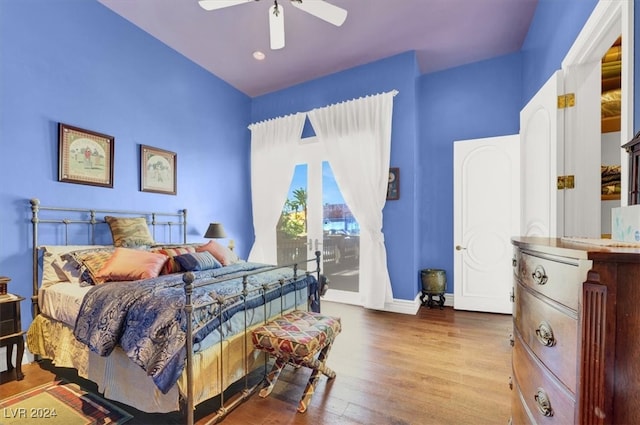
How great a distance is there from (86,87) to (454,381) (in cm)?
425

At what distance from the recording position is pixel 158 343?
5.02 feet

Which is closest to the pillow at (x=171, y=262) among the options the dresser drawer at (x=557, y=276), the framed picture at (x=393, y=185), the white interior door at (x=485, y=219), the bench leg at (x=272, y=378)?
the bench leg at (x=272, y=378)

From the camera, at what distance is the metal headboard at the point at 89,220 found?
241 centimetres

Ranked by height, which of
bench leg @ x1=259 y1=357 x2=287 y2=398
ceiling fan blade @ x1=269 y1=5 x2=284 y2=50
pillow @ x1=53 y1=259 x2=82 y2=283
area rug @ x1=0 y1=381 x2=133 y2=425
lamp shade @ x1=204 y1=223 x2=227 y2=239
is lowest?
area rug @ x1=0 y1=381 x2=133 y2=425

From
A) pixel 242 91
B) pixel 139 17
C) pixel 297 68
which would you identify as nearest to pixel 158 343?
pixel 139 17

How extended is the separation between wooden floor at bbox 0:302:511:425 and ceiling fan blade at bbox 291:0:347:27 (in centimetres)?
290

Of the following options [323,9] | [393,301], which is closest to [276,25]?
[323,9]

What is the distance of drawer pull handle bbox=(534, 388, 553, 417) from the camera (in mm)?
898

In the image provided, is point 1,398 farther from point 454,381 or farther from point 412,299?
point 412,299

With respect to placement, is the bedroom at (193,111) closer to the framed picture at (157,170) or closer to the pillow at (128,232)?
the framed picture at (157,170)

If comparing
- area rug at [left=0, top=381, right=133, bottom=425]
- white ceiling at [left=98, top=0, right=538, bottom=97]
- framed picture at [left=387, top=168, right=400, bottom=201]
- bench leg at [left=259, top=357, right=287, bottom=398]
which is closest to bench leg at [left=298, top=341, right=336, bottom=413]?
bench leg at [left=259, top=357, right=287, bottom=398]

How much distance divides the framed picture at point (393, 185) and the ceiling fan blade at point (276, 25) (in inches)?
81.5

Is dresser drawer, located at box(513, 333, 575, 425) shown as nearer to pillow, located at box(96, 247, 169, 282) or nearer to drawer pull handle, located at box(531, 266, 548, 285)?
drawer pull handle, located at box(531, 266, 548, 285)

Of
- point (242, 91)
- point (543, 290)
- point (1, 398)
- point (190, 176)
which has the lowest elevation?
point (1, 398)
